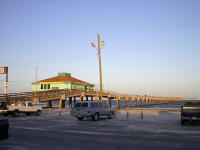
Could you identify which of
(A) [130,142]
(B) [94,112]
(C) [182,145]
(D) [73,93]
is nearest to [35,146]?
(A) [130,142]

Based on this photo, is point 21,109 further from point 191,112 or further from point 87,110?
point 191,112

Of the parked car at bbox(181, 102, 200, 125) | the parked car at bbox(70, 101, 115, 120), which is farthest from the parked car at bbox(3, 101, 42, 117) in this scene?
the parked car at bbox(181, 102, 200, 125)

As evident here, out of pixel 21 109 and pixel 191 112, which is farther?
pixel 21 109

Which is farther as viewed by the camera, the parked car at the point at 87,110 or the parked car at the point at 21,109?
the parked car at the point at 21,109

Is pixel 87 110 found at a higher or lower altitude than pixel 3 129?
lower

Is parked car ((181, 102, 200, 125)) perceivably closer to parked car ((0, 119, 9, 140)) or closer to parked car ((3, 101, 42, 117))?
parked car ((0, 119, 9, 140))

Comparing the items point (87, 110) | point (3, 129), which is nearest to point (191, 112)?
point (87, 110)

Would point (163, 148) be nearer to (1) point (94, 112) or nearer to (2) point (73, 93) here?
(1) point (94, 112)

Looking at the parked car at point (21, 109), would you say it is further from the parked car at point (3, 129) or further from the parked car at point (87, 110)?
the parked car at point (3, 129)

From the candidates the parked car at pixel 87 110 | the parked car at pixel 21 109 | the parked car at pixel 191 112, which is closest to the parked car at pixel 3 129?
the parked car at pixel 191 112

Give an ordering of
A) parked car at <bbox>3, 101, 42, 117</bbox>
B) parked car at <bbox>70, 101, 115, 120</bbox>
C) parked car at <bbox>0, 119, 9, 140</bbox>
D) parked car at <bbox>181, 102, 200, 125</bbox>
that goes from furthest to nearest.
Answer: parked car at <bbox>3, 101, 42, 117</bbox> < parked car at <bbox>70, 101, 115, 120</bbox> < parked car at <bbox>181, 102, 200, 125</bbox> < parked car at <bbox>0, 119, 9, 140</bbox>

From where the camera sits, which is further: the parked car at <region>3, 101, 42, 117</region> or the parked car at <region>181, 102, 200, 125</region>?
the parked car at <region>3, 101, 42, 117</region>

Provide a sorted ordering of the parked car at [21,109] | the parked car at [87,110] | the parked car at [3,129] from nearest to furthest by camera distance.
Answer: the parked car at [3,129] < the parked car at [87,110] < the parked car at [21,109]

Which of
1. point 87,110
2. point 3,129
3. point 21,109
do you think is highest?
point 3,129
